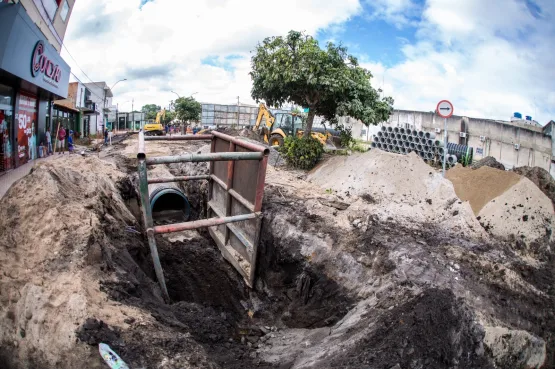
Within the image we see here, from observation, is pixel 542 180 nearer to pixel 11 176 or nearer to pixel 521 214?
pixel 521 214

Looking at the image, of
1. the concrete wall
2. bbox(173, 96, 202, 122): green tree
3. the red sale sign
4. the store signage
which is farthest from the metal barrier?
bbox(173, 96, 202, 122): green tree

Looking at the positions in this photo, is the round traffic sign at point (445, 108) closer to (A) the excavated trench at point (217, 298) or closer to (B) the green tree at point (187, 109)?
(A) the excavated trench at point (217, 298)

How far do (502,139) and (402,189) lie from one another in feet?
45.8

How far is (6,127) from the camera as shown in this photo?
1330cm

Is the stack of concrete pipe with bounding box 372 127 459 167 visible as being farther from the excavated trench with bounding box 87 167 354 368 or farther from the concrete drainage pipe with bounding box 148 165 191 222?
the excavated trench with bounding box 87 167 354 368

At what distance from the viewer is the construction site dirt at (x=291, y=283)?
350cm

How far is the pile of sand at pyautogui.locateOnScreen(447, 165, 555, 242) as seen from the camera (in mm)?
6680

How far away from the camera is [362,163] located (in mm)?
9234

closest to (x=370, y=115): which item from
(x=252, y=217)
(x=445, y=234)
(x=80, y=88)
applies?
(x=445, y=234)

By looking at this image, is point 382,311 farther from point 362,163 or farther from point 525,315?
point 362,163

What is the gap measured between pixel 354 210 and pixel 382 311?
3082mm

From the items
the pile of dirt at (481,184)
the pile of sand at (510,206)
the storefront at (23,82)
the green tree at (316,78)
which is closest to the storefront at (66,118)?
the storefront at (23,82)

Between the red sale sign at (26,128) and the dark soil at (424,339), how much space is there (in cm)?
1484

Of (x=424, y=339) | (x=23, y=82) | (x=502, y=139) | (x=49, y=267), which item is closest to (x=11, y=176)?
(x=23, y=82)
